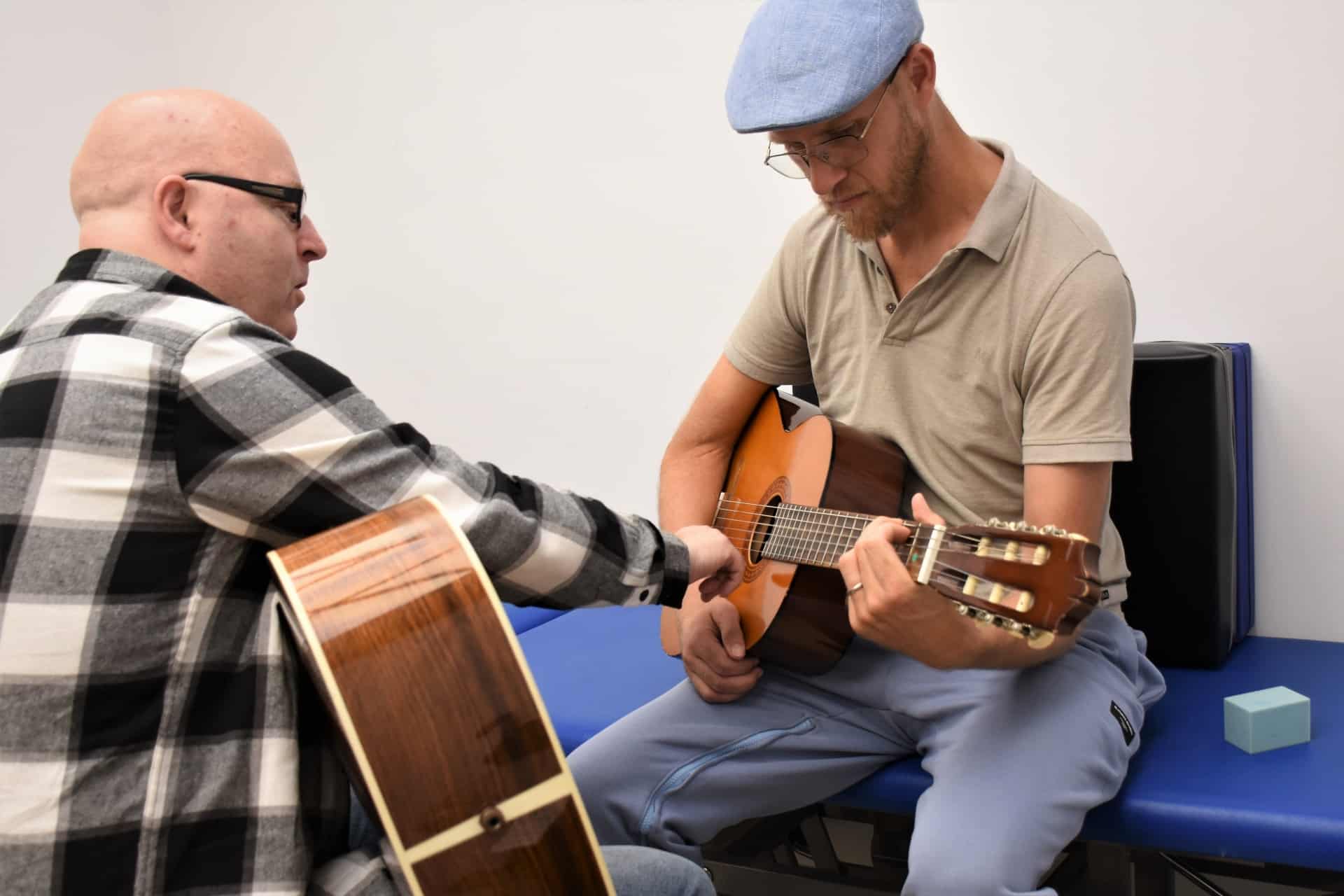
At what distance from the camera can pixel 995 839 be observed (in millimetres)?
1341

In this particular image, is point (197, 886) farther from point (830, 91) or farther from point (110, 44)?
point (110, 44)

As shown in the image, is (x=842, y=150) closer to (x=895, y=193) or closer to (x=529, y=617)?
(x=895, y=193)

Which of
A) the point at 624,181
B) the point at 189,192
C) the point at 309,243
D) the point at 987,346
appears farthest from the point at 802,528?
the point at 624,181

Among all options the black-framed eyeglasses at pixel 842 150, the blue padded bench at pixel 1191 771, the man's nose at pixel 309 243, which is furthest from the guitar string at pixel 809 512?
the man's nose at pixel 309 243

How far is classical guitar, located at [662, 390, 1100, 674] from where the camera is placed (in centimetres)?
112

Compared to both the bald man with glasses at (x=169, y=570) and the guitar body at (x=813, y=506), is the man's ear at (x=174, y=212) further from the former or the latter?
the guitar body at (x=813, y=506)

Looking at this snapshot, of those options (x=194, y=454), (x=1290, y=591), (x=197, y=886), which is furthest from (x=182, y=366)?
(x=1290, y=591)

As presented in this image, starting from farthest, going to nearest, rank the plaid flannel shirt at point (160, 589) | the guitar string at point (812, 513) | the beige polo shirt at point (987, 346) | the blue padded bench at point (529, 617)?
the blue padded bench at point (529, 617) → the beige polo shirt at point (987, 346) → the guitar string at point (812, 513) → the plaid flannel shirt at point (160, 589)

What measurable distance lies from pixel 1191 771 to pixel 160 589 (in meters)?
1.34

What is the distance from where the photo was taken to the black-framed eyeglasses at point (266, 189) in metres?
1.32

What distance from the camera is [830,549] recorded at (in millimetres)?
1550

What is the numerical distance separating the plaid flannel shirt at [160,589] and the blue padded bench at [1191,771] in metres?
0.84

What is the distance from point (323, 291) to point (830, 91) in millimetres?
2197

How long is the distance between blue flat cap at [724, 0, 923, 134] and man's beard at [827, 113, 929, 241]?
4.5 inches
